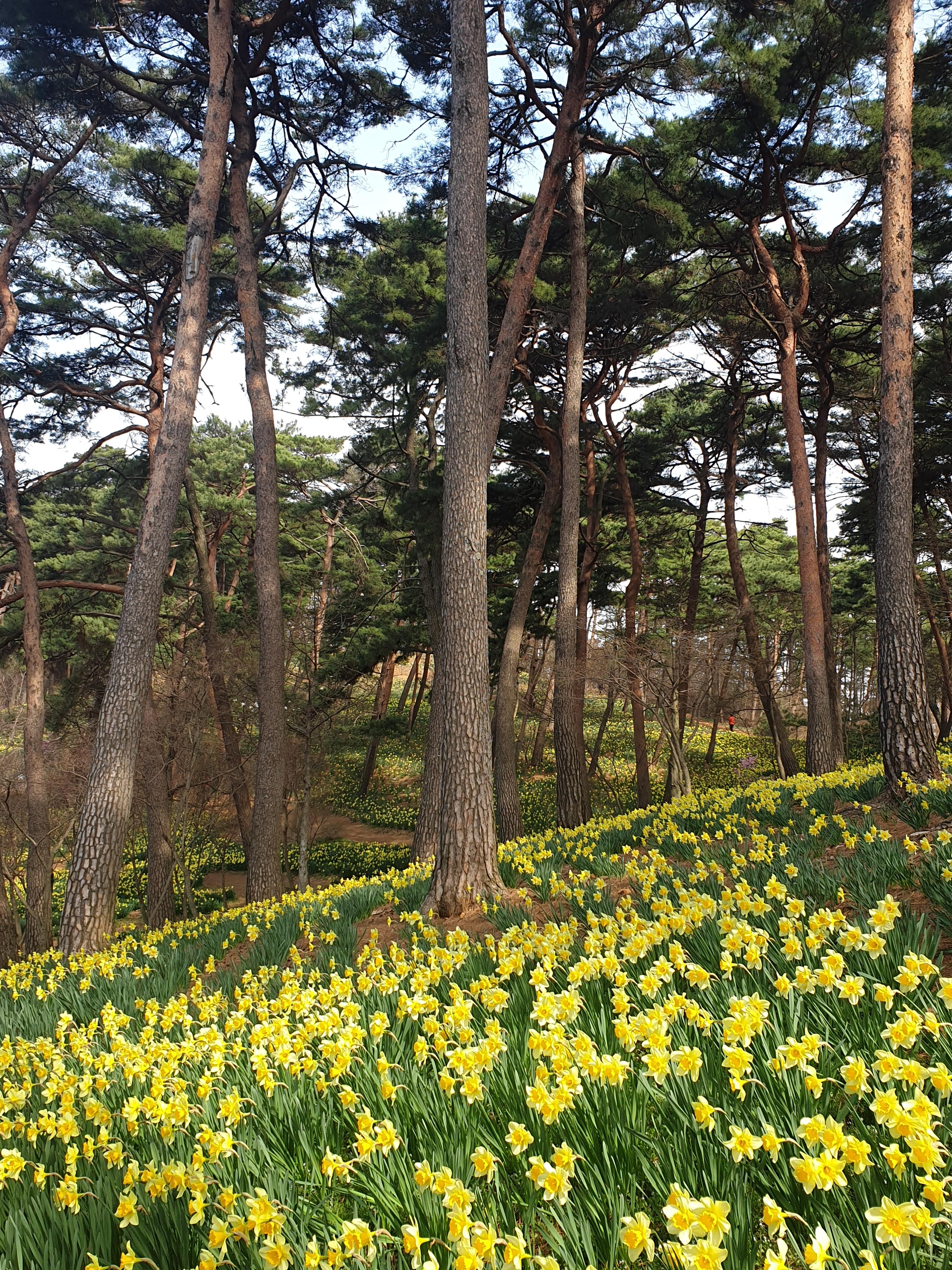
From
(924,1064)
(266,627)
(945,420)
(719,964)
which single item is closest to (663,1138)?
(924,1064)

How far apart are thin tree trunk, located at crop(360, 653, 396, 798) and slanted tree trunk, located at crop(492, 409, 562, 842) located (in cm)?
785

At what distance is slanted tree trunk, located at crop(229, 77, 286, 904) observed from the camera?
9.98 m

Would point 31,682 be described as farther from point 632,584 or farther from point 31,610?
point 632,584

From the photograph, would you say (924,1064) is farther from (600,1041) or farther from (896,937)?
(600,1041)

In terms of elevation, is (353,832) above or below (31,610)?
below

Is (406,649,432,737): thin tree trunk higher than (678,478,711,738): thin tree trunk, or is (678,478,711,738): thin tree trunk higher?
(678,478,711,738): thin tree trunk

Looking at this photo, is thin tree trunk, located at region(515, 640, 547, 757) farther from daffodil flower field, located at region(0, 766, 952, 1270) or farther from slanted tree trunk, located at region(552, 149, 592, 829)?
daffodil flower field, located at region(0, 766, 952, 1270)

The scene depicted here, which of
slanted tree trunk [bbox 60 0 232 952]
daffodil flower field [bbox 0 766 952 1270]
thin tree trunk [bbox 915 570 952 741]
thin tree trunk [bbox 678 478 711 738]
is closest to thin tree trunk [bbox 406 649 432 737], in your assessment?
thin tree trunk [bbox 678 478 711 738]

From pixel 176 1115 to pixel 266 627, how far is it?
8.38m

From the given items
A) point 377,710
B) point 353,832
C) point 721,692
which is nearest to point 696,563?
point 721,692

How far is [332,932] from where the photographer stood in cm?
440

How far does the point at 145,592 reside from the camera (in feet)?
24.3

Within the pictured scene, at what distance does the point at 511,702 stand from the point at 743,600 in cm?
787

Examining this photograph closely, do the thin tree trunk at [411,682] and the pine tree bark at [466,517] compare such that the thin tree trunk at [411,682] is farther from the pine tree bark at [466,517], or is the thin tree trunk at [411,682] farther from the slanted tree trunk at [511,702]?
the pine tree bark at [466,517]
